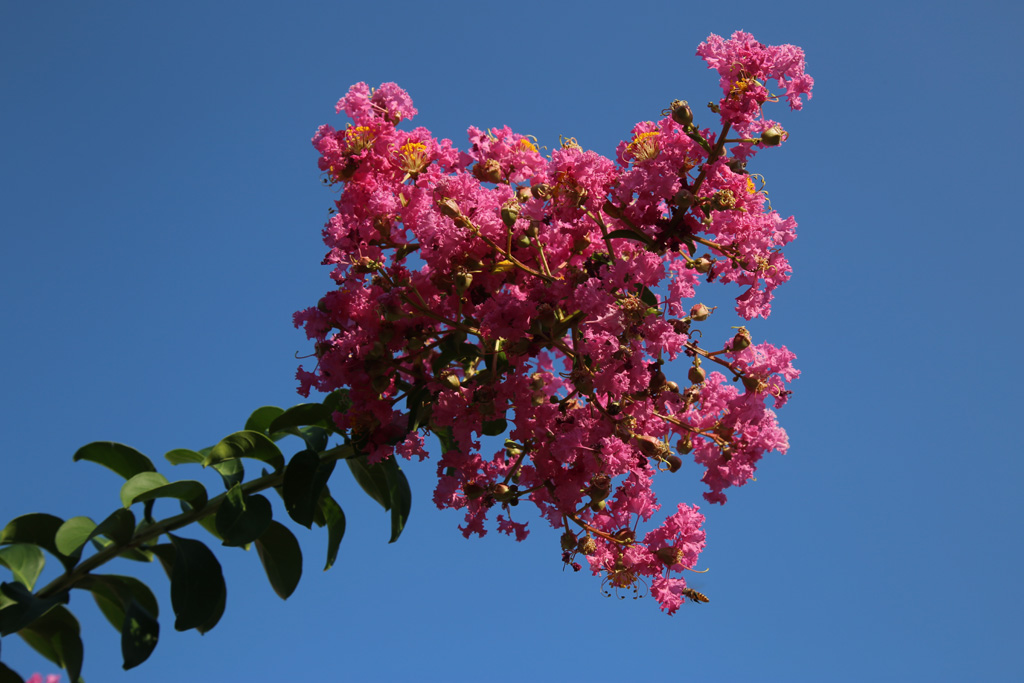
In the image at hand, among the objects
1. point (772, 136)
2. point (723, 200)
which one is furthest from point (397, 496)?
point (772, 136)

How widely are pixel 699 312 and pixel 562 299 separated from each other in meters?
0.31

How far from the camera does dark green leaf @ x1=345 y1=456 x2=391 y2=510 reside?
206 centimetres

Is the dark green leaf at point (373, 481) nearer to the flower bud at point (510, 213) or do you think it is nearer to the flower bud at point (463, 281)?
the flower bud at point (463, 281)

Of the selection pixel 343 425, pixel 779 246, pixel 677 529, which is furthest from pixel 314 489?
pixel 779 246

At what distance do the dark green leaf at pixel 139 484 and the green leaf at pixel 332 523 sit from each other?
15.3 inches

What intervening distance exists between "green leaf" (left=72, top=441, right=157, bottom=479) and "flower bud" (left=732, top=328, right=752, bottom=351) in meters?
1.52

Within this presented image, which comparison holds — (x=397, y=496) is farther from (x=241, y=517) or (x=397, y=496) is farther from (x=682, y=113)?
(x=682, y=113)

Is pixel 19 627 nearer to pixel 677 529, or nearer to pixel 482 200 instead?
pixel 482 200

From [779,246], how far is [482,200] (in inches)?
27.1

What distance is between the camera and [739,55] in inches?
67.6

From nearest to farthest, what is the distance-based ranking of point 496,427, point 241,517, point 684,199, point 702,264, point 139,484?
point 684,199
point 702,264
point 241,517
point 139,484
point 496,427

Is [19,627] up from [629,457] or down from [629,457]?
down

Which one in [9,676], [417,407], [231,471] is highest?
[417,407]

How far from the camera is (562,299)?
167 cm
